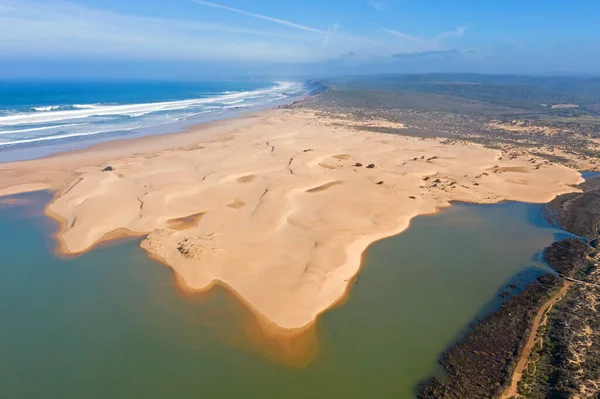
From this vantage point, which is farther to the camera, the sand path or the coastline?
the coastline

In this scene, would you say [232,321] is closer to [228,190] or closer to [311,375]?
[311,375]

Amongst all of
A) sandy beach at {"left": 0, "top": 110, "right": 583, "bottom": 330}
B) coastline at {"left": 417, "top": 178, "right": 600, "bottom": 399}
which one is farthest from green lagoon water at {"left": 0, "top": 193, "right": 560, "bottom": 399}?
sandy beach at {"left": 0, "top": 110, "right": 583, "bottom": 330}

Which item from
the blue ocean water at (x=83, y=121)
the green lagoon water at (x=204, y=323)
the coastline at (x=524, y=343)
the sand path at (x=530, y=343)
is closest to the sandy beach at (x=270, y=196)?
the green lagoon water at (x=204, y=323)

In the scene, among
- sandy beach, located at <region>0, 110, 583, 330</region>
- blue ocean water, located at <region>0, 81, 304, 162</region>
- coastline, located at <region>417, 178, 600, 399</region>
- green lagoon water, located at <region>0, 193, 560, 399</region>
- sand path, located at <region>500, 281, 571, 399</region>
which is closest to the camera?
sand path, located at <region>500, 281, 571, 399</region>

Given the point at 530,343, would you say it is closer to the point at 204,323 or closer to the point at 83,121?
the point at 204,323

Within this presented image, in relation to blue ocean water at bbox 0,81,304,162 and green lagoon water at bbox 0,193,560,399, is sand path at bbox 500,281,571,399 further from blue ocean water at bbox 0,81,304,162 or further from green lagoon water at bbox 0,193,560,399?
blue ocean water at bbox 0,81,304,162
